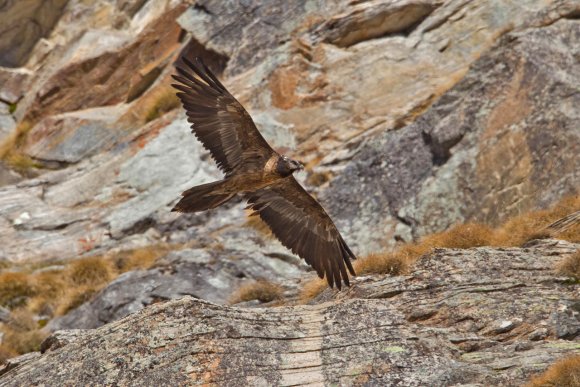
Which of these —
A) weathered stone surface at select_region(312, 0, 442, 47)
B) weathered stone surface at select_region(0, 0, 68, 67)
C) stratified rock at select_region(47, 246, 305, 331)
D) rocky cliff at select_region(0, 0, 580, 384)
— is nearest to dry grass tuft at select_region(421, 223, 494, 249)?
rocky cliff at select_region(0, 0, 580, 384)

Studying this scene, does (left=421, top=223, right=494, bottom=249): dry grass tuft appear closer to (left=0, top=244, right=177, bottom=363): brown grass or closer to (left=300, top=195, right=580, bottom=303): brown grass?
(left=300, top=195, right=580, bottom=303): brown grass

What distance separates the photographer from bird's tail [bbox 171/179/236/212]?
11609 mm

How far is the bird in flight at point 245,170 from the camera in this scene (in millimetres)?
12023

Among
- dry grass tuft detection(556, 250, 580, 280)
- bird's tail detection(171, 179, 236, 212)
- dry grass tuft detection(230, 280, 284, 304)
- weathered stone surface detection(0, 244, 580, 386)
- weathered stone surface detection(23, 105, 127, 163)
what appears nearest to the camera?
weathered stone surface detection(0, 244, 580, 386)

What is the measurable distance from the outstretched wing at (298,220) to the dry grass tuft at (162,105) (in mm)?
9596

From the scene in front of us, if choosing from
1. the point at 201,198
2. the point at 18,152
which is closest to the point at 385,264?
the point at 201,198

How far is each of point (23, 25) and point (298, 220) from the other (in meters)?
20.1

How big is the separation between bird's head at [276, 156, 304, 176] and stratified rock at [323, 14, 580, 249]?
3791 millimetres

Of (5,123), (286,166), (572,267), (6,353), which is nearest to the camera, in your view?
(572,267)

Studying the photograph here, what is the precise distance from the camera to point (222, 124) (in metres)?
12.5

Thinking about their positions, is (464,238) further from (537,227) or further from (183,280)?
(183,280)

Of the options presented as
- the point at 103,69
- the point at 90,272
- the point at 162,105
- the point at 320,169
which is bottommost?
the point at 90,272

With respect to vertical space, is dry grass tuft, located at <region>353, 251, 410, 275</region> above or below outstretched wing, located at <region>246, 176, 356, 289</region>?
below

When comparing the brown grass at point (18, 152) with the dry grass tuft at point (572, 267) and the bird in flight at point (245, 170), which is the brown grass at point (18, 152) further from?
the dry grass tuft at point (572, 267)
